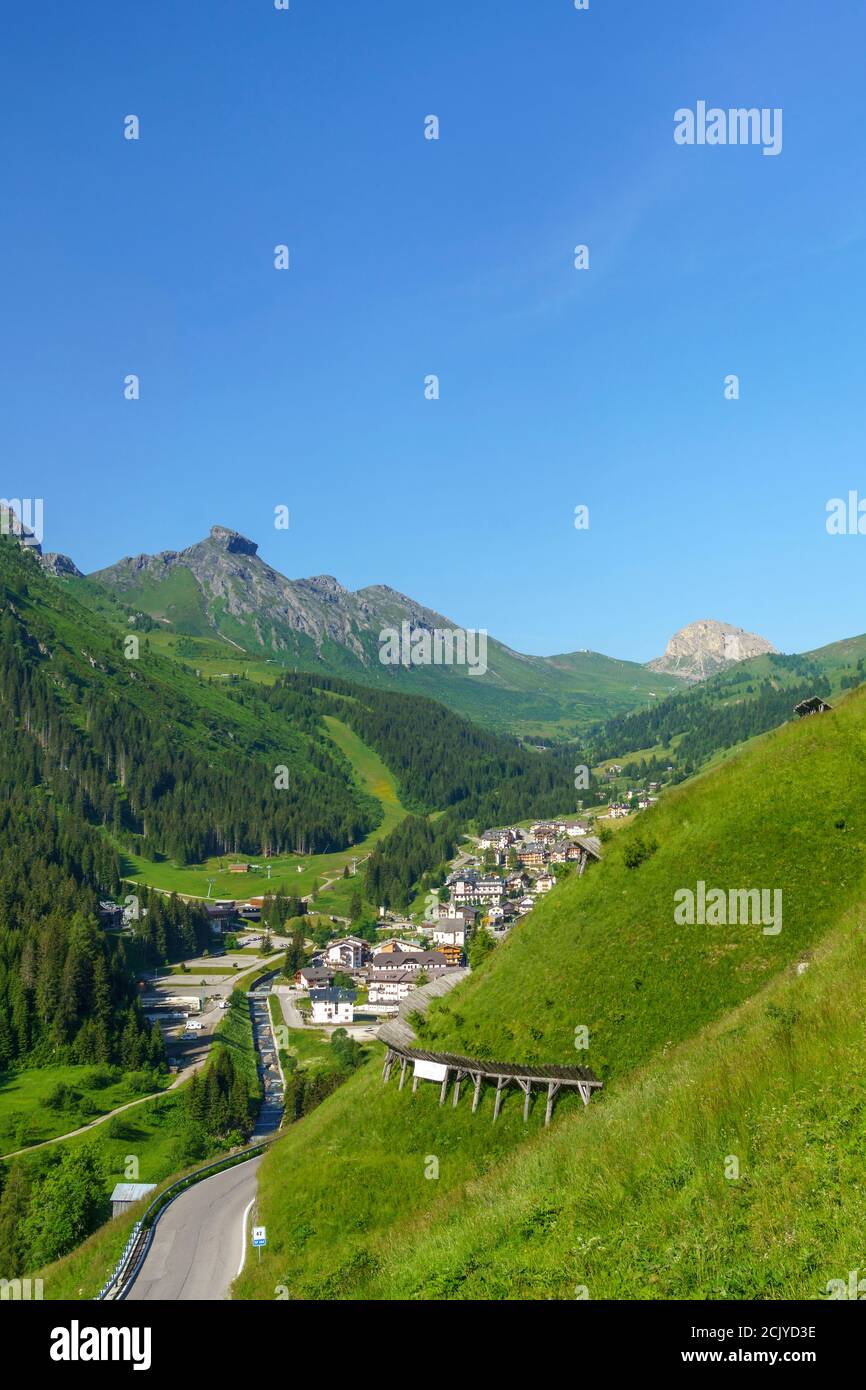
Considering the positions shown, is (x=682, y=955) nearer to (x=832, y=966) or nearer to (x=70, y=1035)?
(x=832, y=966)

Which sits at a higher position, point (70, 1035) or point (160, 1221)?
point (160, 1221)

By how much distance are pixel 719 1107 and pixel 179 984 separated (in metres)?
165

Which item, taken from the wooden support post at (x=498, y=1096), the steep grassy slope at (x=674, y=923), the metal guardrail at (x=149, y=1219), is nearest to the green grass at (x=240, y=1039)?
the metal guardrail at (x=149, y=1219)

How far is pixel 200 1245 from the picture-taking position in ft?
151

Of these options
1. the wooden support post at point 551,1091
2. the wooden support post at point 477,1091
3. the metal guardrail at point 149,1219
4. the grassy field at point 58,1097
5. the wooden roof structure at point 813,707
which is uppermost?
the wooden roof structure at point 813,707

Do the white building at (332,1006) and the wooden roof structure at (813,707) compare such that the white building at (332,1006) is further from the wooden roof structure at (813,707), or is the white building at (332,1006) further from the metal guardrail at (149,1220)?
the wooden roof structure at (813,707)

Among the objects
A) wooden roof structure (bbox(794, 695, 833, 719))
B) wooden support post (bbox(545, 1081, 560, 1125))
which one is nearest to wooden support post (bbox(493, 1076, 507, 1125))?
wooden support post (bbox(545, 1081, 560, 1125))

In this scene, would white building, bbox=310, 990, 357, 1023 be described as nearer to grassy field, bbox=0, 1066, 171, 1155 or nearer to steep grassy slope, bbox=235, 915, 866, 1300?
grassy field, bbox=0, 1066, 171, 1155

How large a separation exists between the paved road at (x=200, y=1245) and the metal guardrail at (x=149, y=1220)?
1.75 feet

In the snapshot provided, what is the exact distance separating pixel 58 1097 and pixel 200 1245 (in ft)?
236

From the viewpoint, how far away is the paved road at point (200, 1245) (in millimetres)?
40281
